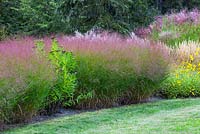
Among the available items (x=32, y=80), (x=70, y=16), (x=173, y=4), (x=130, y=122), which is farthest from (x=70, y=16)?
(x=173, y=4)

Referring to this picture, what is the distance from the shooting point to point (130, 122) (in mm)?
7059

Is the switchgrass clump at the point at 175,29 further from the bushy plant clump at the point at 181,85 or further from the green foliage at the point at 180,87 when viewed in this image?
the green foliage at the point at 180,87

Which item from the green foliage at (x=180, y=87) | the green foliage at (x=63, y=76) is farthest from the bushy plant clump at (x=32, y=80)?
the green foliage at (x=180, y=87)

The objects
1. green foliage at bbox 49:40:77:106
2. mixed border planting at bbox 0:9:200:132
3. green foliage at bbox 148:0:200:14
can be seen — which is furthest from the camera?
green foliage at bbox 148:0:200:14

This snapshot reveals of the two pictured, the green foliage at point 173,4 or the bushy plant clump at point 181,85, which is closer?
the bushy plant clump at point 181,85

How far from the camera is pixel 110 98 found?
8.94m

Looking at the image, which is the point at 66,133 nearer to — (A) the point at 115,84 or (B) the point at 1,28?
(A) the point at 115,84

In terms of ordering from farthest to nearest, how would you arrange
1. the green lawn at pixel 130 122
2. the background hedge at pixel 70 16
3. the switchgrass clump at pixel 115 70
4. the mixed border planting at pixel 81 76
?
the background hedge at pixel 70 16
the switchgrass clump at pixel 115 70
the mixed border planting at pixel 81 76
the green lawn at pixel 130 122

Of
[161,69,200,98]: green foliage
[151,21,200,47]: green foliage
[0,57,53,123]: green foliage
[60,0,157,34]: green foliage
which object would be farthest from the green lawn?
[60,0,157,34]: green foliage

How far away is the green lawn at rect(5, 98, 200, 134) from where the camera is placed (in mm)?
6328

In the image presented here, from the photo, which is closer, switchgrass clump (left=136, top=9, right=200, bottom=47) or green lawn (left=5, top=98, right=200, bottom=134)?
green lawn (left=5, top=98, right=200, bottom=134)

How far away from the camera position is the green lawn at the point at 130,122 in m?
6.33

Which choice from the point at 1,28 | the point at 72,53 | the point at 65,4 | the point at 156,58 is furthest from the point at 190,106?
the point at 1,28

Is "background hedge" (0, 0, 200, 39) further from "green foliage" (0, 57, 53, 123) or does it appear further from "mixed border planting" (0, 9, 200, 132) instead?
"green foliage" (0, 57, 53, 123)
